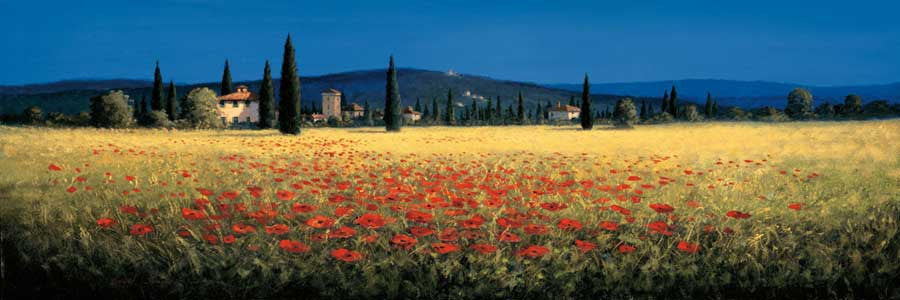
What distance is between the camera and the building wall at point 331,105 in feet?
415

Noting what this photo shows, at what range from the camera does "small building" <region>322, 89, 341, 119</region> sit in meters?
126

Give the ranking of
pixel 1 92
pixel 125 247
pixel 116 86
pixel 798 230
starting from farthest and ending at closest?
pixel 116 86 → pixel 1 92 → pixel 798 230 → pixel 125 247

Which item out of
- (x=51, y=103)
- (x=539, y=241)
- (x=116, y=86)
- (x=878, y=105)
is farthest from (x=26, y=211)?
(x=116, y=86)

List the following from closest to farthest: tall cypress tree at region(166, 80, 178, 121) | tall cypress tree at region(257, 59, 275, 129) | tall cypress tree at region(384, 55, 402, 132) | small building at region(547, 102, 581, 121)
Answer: tall cypress tree at region(257, 59, 275, 129) < tall cypress tree at region(384, 55, 402, 132) < tall cypress tree at region(166, 80, 178, 121) < small building at region(547, 102, 581, 121)

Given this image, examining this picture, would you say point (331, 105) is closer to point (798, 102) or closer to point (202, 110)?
point (202, 110)

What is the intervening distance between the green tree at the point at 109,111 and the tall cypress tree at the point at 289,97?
16.8 meters

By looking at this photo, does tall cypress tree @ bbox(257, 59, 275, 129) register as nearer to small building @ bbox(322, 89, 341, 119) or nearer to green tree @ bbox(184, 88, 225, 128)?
green tree @ bbox(184, 88, 225, 128)

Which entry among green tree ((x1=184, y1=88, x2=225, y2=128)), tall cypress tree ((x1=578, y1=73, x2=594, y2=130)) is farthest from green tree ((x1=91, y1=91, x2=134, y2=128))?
tall cypress tree ((x1=578, y1=73, x2=594, y2=130))

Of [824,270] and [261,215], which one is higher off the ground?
[261,215]

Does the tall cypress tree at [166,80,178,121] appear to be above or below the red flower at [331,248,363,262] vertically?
above

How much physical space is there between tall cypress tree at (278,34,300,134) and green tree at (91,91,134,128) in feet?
55.2

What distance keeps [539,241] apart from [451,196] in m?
2.03

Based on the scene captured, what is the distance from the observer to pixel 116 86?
537ft

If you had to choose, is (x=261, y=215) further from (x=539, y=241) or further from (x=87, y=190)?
(x=87, y=190)
